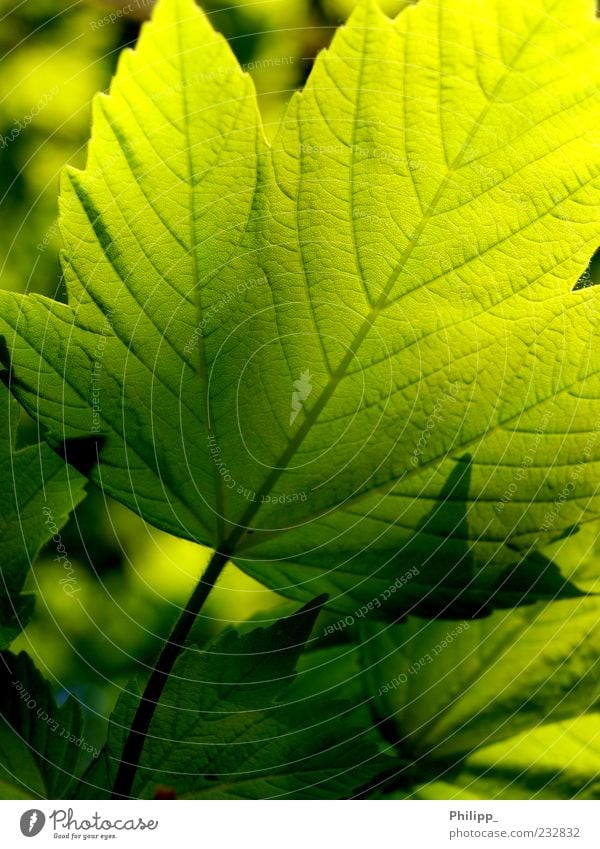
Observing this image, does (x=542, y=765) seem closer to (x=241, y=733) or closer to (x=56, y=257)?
(x=241, y=733)

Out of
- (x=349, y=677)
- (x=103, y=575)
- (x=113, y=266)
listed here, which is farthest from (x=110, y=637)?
(x=113, y=266)

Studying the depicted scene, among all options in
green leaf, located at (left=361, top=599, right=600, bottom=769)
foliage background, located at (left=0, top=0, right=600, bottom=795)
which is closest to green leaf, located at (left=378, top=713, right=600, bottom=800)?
green leaf, located at (left=361, top=599, right=600, bottom=769)

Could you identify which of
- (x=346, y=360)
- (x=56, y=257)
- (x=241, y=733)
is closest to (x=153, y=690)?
(x=241, y=733)

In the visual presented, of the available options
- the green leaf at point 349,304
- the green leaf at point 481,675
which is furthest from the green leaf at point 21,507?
the green leaf at point 481,675

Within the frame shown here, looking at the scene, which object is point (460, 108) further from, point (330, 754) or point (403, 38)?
point (330, 754)

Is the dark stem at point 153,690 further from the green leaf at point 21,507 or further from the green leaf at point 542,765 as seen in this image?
the green leaf at point 542,765
